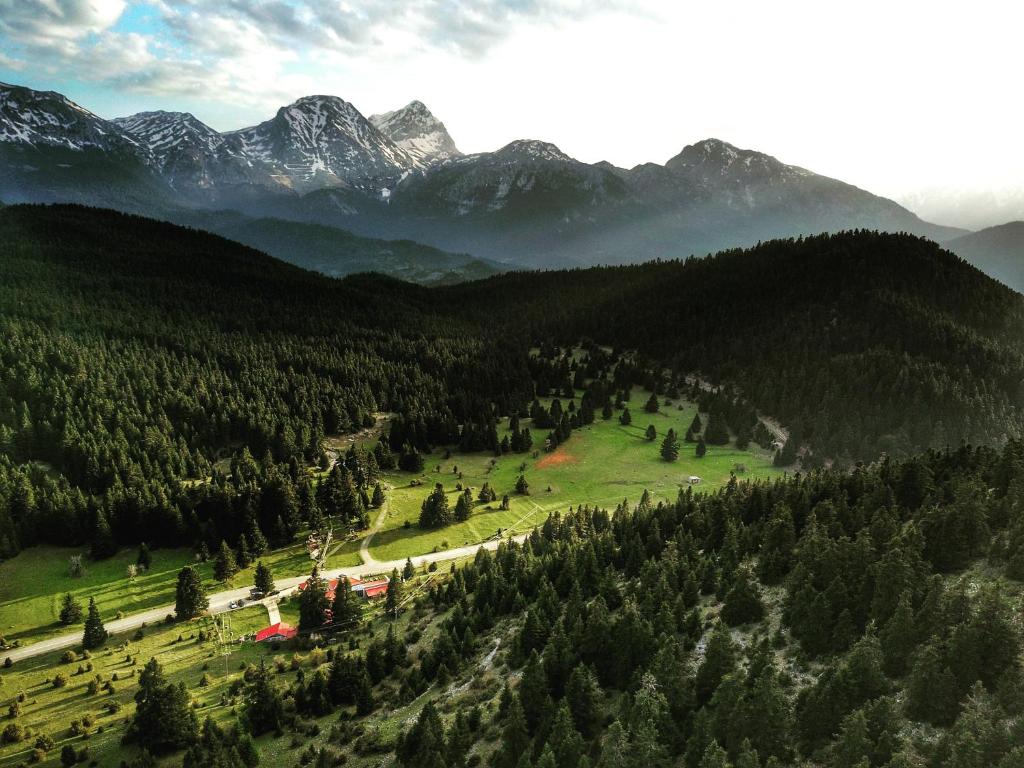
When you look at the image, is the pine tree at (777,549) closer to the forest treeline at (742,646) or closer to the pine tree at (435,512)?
the forest treeline at (742,646)

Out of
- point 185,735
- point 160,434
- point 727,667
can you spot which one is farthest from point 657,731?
point 160,434

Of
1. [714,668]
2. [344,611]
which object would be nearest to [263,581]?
[344,611]

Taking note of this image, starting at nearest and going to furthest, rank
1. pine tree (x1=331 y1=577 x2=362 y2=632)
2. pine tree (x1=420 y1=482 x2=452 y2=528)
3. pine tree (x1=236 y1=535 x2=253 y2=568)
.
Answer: pine tree (x1=331 y1=577 x2=362 y2=632), pine tree (x1=236 y1=535 x2=253 y2=568), pine tree (x1=420 y1=482 x2=452 y2=528)

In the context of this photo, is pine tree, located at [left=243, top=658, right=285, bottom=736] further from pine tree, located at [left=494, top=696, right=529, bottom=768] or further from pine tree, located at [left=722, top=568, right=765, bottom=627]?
pine tree, located at [left=722, top=568, right=765, bottom=627]

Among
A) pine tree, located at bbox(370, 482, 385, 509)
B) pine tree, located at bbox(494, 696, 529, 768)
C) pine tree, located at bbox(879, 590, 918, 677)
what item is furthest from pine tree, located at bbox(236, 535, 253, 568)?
pine tree, located at bbox(879, 590, 918, 677)

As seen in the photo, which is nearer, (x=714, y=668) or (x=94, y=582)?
(x=714, y=668)

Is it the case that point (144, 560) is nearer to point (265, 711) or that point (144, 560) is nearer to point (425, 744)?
point (265, 711)

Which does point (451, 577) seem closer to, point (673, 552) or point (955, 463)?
point (673, 552)
